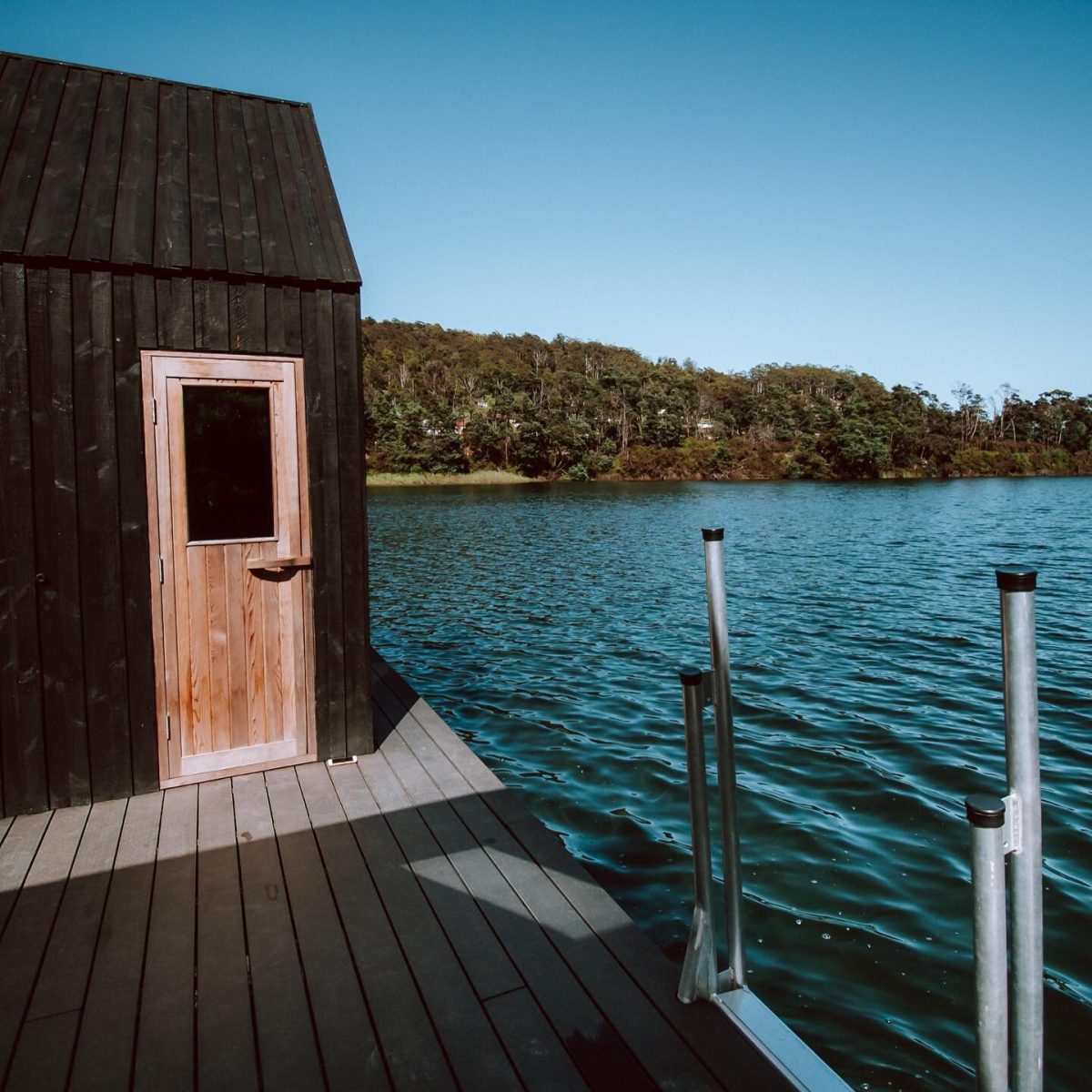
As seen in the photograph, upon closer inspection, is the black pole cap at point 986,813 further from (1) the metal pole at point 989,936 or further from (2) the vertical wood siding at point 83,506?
(2) the vertical wood siding at point 83,506

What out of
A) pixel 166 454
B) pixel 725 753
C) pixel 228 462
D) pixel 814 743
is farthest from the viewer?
pixel 814 743

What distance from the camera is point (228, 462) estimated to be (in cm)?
394

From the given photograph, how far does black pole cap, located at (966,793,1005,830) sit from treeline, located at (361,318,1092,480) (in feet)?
178

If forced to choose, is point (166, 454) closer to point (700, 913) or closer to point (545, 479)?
point (700, 913)

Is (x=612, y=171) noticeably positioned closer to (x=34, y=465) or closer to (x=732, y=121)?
(x=732, y=121)

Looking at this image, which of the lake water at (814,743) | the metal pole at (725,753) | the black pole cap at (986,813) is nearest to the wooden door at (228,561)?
the lake water at (814,743)

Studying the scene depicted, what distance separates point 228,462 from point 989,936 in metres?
3.63

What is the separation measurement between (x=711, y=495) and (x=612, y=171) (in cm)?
2076

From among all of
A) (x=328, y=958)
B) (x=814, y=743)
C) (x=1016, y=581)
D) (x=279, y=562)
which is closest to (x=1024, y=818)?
(x=1016, y=581)

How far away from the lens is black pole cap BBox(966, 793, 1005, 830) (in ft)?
4.27

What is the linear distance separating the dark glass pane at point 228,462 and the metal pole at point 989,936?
11.5ft

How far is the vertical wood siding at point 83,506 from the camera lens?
353cm

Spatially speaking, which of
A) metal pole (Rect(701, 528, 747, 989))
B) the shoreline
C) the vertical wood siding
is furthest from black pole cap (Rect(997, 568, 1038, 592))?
the shoreline

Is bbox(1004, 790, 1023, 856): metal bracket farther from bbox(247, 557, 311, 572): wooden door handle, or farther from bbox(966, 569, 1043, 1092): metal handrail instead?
bbox(247, 557, 311, 572): wooden door handle
